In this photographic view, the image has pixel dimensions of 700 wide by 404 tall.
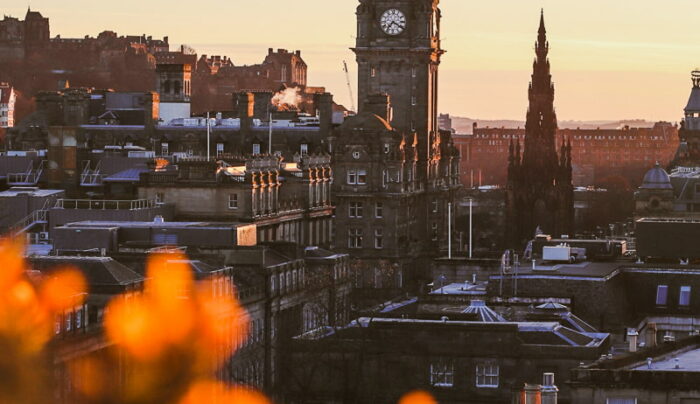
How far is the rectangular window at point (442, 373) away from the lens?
96.8 metres

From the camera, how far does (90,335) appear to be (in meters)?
93.6

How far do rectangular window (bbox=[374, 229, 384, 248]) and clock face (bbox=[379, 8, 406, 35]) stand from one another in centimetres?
1573

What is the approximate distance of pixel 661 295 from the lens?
11681cm

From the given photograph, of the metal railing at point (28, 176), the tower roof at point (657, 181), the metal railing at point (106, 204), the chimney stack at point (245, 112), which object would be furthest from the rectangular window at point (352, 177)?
the tower roof at point (657, 181)

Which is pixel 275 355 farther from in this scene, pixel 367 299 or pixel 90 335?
pixel 367 299

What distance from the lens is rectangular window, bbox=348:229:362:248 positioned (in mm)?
167000

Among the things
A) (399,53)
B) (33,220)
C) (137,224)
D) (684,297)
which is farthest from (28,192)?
(684,297)

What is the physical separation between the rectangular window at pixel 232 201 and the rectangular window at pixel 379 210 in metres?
24.7

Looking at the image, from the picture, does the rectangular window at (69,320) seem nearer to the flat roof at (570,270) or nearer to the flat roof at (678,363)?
the flat roof at (678,363)

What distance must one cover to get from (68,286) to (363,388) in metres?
10.8

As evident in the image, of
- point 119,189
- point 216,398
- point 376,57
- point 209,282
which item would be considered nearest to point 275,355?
point 209,282

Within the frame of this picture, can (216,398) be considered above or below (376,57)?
below

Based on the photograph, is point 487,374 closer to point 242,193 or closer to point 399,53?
point 242,193

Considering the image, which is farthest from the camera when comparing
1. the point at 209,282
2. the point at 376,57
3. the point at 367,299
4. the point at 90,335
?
the point at 376,57
